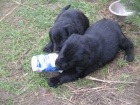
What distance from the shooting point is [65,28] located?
4008 millimetres

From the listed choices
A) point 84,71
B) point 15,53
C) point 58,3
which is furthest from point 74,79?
point 58,3

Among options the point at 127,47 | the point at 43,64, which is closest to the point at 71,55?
the point at 43,64

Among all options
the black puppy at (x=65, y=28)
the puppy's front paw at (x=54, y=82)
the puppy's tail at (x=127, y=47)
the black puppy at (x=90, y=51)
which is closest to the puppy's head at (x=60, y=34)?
the black puppy at (x=65, y=28)

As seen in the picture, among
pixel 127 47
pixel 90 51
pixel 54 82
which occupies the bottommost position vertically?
pixel 54 82

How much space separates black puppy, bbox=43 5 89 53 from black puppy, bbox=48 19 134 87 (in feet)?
0.88

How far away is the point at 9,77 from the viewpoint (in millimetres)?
3893

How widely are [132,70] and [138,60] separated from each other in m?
0.20

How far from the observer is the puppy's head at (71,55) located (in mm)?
3392

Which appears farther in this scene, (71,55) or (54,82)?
(54,82)

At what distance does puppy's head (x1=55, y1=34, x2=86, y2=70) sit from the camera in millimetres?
3392

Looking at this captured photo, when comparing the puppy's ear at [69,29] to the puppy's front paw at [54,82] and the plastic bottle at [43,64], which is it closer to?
the plastic bottle at [43,64]

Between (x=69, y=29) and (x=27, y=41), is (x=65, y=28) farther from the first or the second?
(x=27, y=41)

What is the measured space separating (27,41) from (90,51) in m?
1.37

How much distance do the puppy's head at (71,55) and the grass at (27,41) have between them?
1.04 ft
